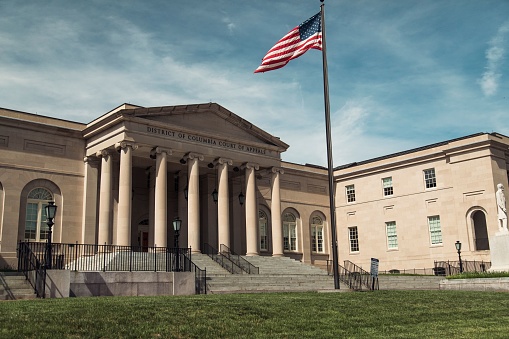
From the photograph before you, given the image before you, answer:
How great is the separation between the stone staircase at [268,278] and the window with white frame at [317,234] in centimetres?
1303

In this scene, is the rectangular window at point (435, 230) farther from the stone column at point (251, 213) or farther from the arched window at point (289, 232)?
the stone column at point (251, 213)

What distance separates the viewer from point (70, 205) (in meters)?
35.1

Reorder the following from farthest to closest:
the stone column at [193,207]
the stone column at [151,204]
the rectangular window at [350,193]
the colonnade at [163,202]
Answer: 1. the rectangular window at [350,193]
2. the stone column at [151,204]
3. the stone column at [193,207]
4. the colonnade at [163,202]

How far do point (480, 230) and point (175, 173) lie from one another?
81.4 feet

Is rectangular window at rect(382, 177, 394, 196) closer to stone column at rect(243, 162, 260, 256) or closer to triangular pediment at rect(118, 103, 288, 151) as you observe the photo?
triangular pediment at rect(118, 103, 288, 151)

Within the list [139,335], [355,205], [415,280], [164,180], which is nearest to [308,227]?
[355,205]

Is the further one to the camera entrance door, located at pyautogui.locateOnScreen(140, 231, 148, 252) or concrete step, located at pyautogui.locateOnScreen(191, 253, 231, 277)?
entrance door, located at pyautogui.locateOnScreen(140, 231, 148, 252)

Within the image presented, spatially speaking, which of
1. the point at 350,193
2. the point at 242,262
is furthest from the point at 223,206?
the point at 350,193

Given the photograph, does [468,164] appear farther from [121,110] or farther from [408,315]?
[408,315]

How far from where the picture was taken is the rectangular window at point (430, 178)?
4691 cm

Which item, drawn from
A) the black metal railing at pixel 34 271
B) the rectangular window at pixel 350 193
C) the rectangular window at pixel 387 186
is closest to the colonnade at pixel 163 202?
the black metal railing at pixel 34 271

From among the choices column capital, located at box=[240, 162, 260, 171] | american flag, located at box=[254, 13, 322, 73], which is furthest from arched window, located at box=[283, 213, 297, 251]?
american flag, located at box=[254, 13, 322, 73]

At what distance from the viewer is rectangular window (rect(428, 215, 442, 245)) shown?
45.6 meters

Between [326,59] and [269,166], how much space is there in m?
16.4
